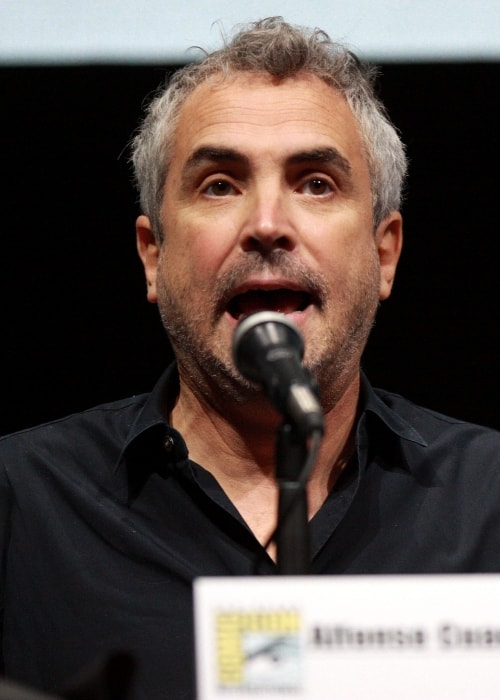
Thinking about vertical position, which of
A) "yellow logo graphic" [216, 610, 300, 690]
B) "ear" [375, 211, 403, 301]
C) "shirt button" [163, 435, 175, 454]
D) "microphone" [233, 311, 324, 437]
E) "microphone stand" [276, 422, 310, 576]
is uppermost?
"ear" [375, 211, 403, 301]

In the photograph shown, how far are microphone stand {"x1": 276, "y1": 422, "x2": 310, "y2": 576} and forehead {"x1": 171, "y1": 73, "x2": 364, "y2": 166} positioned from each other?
93cm

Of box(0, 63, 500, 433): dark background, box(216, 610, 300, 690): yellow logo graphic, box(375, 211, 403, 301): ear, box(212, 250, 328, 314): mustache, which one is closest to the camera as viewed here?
box(216, 610, 300, 690): yellow logo graphic

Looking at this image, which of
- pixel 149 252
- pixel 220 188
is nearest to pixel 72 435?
pixel 149 252

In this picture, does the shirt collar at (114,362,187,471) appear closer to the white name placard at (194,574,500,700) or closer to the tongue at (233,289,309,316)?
the tongue at (233,289,309,316)

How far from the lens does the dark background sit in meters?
2.53

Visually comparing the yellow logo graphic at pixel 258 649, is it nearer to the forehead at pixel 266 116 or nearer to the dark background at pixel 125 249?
the forehead at pixel 266 116

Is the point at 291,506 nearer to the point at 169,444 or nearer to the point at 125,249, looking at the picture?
the point at 169,444

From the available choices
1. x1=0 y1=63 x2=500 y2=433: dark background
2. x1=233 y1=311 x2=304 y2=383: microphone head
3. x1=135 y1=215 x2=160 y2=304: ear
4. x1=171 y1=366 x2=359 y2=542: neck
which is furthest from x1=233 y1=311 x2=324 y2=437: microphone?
x1=0 y1=63 x2=500 y2=433: dark background

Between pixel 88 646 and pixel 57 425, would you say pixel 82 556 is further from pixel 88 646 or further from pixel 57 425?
pixel 57 425

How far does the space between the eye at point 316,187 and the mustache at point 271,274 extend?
190 millimetres

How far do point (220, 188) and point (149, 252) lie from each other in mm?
305

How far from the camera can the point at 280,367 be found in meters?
1.18

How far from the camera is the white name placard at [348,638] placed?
3.32 feet

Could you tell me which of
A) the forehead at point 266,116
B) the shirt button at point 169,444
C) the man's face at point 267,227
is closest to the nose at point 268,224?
the man's face at point 267,227
